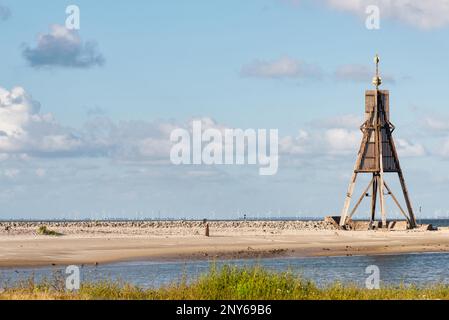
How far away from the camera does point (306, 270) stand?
39.7 metres

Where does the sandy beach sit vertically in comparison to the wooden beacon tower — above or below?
below

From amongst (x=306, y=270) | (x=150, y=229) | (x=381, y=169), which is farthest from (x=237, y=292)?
(x=150, y=229)

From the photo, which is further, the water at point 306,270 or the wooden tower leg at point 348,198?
the wooden tower leg at point 348,198

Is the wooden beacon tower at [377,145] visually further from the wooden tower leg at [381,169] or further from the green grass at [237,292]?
the green grass at [237,292]

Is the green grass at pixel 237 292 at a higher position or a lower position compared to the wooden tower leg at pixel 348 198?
lower

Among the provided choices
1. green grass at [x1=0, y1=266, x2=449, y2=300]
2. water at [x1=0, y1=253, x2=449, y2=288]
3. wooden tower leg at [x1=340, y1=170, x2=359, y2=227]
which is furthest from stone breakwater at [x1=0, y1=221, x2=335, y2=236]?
green grass at [x1=0, y1=266, x2=449, y2=300]

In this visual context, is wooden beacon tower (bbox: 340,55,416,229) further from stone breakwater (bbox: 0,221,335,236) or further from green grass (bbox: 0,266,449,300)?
green grass (bbox: 0,266,449,300)

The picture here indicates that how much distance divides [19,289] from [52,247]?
2685 cm

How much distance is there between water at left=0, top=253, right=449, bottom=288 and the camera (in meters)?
34.5

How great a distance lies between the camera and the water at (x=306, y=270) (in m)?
34.5

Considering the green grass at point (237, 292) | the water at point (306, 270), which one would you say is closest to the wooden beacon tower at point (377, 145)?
the water at point (306, 270)
